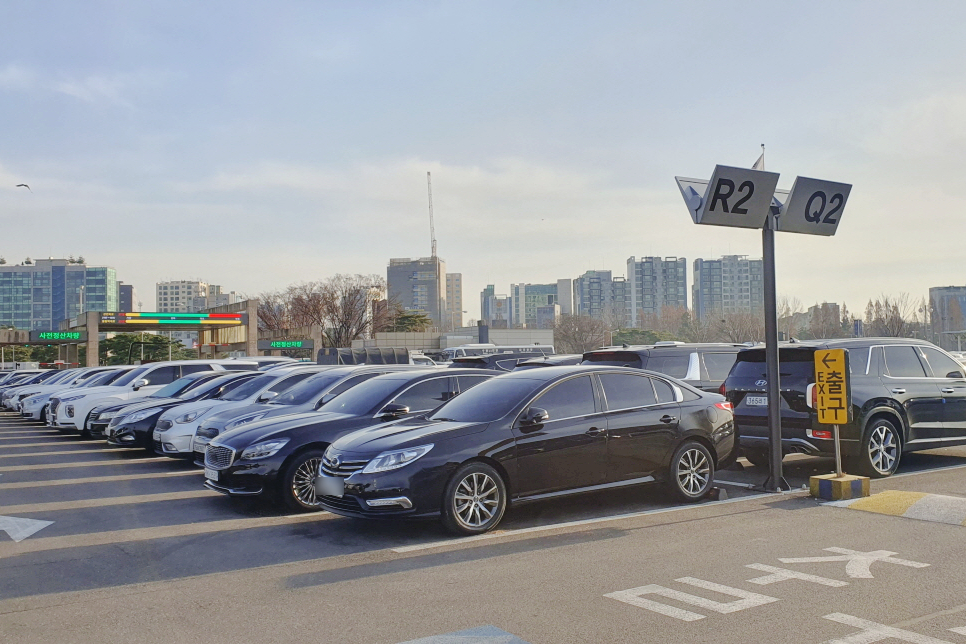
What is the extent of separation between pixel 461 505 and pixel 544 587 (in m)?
2.01

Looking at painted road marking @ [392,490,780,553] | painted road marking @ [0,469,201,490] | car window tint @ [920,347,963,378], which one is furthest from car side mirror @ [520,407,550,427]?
painted road marking @ [0,469,201,490]

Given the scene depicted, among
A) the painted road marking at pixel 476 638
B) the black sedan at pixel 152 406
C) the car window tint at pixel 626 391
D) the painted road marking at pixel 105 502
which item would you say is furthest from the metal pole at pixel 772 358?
the black sedan at pixel 152 406

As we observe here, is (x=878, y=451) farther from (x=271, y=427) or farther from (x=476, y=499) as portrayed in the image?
(x=271, y=427)

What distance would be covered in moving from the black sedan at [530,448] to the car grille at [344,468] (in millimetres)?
12

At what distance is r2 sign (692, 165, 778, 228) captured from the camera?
9.44 meters

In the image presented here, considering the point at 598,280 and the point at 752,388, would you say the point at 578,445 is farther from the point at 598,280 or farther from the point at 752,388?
the point at 598,280

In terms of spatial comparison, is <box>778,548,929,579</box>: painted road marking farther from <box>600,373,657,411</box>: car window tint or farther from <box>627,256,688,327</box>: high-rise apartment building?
<box>627,256,688,327</box>: high-rise apartment building

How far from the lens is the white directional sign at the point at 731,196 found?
31.0 ft

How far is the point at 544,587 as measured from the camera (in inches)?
241

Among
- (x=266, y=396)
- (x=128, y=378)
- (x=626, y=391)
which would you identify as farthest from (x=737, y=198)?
(x=128, y=378)

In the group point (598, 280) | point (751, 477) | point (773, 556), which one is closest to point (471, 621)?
point (773, 556)

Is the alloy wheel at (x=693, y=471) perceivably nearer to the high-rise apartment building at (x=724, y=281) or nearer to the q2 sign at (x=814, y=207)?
the q2 sign at (x=814, y=207)

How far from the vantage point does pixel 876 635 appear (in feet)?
16.3

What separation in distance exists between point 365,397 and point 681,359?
543 cm
